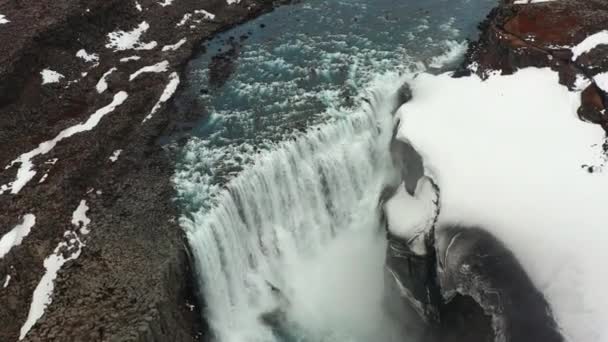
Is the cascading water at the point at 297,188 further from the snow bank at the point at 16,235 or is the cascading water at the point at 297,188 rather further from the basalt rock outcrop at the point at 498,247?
the snow bank at the point at 16,235

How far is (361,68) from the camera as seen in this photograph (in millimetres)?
32406

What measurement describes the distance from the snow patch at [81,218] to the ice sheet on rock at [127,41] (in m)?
15.4

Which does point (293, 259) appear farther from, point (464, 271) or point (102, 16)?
point (102, 16)

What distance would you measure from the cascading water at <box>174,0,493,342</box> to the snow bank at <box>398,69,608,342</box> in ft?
13.8

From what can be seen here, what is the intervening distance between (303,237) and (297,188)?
257cm

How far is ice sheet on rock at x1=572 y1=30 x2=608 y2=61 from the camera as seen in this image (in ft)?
88.1

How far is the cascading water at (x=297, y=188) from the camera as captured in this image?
2364cm

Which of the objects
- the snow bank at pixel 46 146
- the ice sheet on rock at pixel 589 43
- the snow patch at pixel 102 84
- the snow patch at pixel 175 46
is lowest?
the snow bank at pixel 46 146

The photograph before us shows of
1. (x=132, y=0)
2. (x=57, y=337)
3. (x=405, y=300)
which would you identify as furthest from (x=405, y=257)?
(x=132, y=0)

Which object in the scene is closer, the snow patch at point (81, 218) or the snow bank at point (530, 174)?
the snow bank at point (530, 174)

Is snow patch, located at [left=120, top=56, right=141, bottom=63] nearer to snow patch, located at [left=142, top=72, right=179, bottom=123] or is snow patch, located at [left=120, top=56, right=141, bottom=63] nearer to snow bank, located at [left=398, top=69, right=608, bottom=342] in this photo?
snow patch, located at [left=142, top=72, right=179, bottom=123]

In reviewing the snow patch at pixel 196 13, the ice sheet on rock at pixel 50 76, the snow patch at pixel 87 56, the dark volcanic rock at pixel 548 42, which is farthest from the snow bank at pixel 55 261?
the dark volcanic rock at pixel 548 42

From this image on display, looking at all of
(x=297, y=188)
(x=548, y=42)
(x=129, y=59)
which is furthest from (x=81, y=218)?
(x=548, y=42)

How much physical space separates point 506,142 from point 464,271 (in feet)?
24.4
